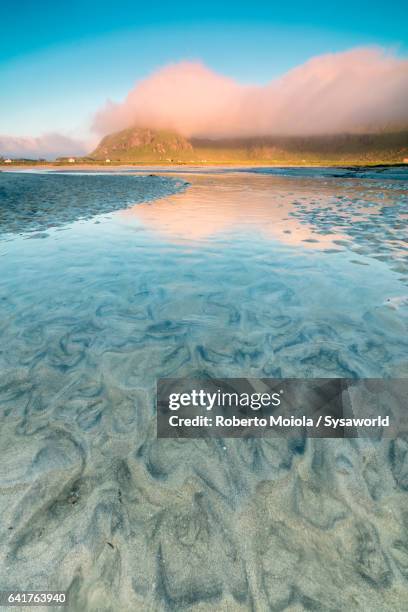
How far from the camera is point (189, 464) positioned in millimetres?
2857

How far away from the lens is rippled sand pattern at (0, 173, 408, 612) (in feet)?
6.85

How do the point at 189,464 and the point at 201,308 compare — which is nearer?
the point at 189,464

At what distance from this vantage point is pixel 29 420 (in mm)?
3260

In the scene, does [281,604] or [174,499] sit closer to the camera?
[281,604]

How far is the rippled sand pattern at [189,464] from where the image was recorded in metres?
2.09

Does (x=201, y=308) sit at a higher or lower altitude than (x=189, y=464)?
higher

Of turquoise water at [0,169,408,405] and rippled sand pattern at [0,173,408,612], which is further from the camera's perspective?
turquoise water at [0,169,408,405]

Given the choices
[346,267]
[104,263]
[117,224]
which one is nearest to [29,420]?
[104,263]

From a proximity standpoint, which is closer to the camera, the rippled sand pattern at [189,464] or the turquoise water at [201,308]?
the rippled sand pattern at [189,464]

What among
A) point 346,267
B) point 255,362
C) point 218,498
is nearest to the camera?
point 218,498

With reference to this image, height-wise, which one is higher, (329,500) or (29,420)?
(29,420)

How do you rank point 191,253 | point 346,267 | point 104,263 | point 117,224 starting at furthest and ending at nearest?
point 117,224
point 191,253
point 104,263
point 346,267

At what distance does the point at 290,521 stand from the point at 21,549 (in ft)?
6.83

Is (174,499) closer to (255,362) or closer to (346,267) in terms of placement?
(255,362)
